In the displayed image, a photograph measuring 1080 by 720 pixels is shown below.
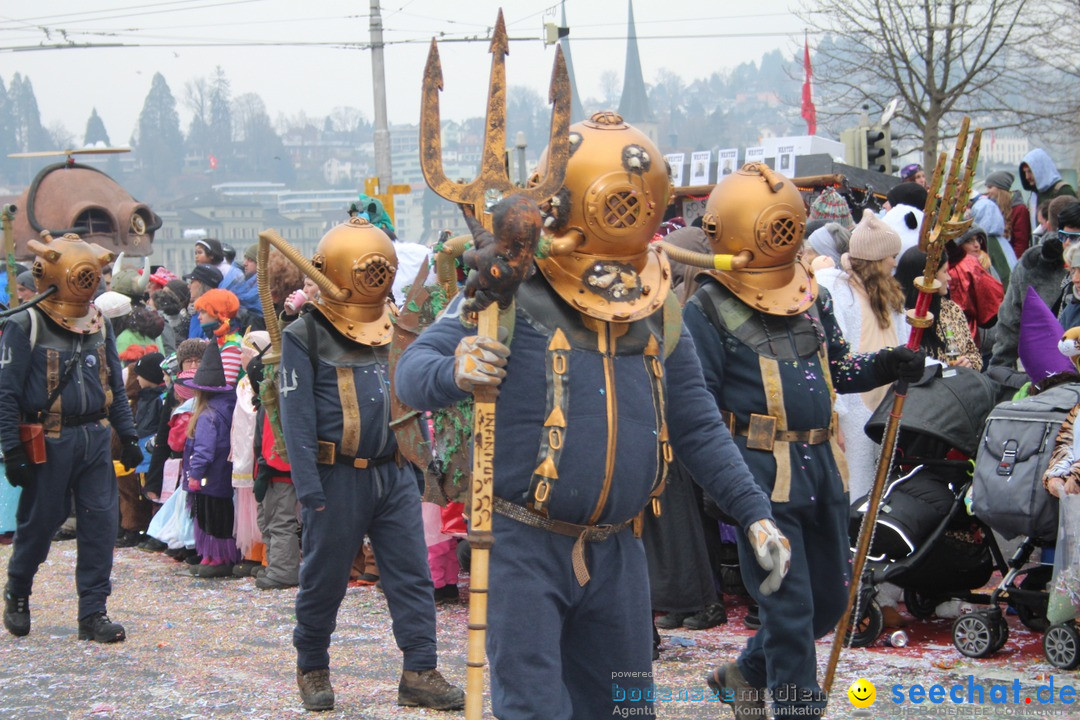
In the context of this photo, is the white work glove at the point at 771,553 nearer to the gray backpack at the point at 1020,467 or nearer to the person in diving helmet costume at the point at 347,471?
the person in diving helmet costume at the point at 347,471

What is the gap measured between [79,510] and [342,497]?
2.39 meters

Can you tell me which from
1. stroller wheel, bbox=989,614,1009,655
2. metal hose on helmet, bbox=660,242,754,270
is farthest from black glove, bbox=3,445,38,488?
stroller wheel, bbox=989,614,1009,655

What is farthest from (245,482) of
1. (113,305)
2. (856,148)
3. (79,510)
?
(856,148)

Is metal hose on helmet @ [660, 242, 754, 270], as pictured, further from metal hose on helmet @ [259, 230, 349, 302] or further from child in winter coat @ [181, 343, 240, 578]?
child in winter coat @ [181, 343, 240, 578]

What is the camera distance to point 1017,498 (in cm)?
621

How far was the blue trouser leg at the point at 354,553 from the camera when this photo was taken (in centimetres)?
595

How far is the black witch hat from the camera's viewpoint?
9.46m

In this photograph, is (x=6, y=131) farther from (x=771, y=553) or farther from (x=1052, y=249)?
(x=771, y=553)

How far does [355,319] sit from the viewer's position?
6195mm

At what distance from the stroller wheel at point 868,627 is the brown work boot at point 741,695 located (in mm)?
1413

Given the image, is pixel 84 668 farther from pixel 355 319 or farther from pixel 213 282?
pixel 213 282

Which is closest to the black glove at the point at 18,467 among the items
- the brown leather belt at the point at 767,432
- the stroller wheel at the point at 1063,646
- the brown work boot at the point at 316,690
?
the brown work boot at the point at 316,690

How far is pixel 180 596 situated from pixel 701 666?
391 centimetres

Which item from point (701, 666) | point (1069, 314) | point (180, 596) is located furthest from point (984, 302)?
point (180, 596)
